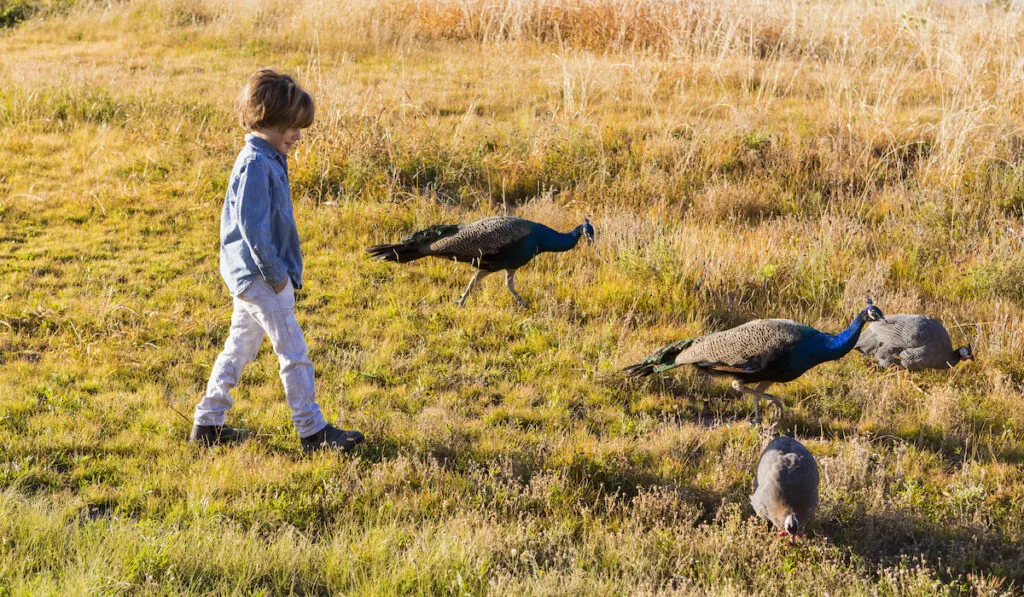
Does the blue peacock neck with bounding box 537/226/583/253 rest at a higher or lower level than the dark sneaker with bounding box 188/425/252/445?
higher

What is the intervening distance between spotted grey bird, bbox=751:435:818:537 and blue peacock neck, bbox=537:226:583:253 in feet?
10.1

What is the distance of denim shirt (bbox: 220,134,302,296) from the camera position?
170 inches

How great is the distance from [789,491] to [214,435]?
131 inches

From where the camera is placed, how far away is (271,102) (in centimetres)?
430

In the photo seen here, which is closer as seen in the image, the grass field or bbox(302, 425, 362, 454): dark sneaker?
the grass field

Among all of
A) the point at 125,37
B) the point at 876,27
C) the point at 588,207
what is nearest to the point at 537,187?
the point at 588,207

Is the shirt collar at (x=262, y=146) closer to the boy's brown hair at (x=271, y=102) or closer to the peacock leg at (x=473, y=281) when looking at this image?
the boy's brown hair at (x=271, y=102)

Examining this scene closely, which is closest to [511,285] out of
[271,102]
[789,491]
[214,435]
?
[214,435]

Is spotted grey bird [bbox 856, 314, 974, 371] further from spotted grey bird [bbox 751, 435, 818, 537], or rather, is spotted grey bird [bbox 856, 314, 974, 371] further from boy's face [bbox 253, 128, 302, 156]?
boy's face [bbox 253, 128, 302, 156]

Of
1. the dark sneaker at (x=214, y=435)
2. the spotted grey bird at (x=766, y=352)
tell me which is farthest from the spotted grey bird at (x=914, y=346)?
the dark sneaker at (x=214, y=435)

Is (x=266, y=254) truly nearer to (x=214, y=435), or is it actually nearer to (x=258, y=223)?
(x=258, y=223)

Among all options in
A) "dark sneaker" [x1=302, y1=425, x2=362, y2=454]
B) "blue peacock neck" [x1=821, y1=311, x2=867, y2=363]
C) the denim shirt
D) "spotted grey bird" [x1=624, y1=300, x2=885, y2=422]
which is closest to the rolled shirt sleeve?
the denim shirt

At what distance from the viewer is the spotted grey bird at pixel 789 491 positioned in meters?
4.20

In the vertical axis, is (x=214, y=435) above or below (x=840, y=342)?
below
